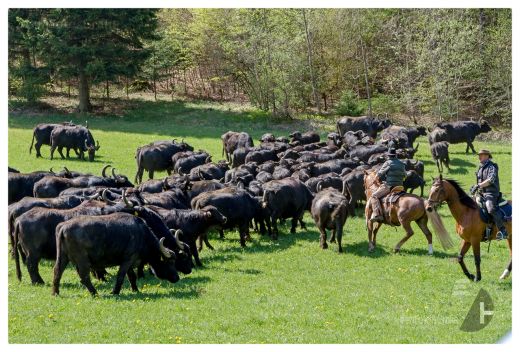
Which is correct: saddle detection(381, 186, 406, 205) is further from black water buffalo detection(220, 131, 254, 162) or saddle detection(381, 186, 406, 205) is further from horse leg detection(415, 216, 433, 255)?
black water buffalo detection(220, 131, 254, 162)

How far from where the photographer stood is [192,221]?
1903 cm

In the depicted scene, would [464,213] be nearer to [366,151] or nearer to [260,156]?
[366,151]

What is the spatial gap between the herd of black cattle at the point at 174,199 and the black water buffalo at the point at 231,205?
0.03 meters

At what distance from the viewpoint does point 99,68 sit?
46281 mm

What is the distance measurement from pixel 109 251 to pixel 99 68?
32.8 m

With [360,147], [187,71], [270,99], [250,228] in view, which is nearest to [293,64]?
[270,99]

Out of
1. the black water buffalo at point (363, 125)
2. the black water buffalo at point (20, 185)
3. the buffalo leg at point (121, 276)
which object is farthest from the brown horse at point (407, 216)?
the black water buffalo at point (363, 125)

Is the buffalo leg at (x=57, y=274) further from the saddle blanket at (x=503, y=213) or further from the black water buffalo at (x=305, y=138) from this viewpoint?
the black water buffalo at (x=305, y=138)

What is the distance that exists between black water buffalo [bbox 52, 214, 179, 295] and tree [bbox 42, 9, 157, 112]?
1261 inches

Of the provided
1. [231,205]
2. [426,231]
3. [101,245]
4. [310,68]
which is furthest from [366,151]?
[310,68]

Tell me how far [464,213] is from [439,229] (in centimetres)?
169

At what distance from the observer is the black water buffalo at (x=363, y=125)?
43250mm

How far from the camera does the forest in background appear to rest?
4719cm

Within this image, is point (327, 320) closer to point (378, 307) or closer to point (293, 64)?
point (378, 307)
